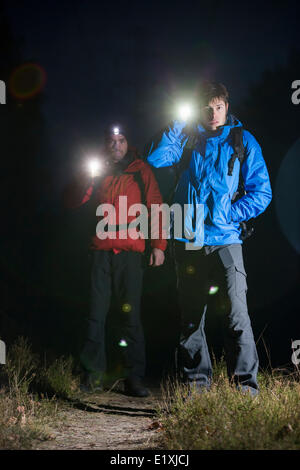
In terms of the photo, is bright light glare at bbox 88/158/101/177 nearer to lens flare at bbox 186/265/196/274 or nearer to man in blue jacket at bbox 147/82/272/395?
man in blue jacket at bbox 147/82/272/395

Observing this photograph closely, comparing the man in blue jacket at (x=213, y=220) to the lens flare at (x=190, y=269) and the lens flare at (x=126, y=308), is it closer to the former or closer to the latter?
the lens flare at (x=190, y=269)

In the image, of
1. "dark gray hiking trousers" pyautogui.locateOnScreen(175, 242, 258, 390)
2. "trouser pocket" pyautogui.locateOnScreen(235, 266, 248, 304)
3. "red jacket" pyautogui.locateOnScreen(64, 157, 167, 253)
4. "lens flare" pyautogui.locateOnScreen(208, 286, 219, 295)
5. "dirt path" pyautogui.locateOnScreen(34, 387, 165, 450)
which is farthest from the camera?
"red jacket" pyautogui.locateOnScreen(64, 157, 167, 253)

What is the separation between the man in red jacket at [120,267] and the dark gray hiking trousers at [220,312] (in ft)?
3.41

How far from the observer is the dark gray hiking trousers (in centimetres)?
375

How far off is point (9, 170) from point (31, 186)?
100cm

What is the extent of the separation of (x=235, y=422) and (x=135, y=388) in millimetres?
2291

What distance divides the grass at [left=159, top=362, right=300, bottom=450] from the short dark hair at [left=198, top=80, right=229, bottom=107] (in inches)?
90.0

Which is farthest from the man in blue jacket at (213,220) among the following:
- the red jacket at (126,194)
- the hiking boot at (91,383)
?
the hiking boot at (91,383)

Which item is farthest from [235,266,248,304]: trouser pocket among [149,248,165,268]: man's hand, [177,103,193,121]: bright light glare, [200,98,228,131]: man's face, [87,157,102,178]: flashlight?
[87,157,102,178]: flashlight

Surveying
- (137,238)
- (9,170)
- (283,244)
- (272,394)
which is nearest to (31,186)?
(9,170)

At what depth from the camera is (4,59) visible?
11344 millimetres

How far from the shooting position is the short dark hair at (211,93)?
13.5 ft

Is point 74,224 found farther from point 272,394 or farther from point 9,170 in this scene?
point 272,394

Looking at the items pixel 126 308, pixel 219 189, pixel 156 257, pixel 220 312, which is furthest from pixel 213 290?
pixel 126 308
